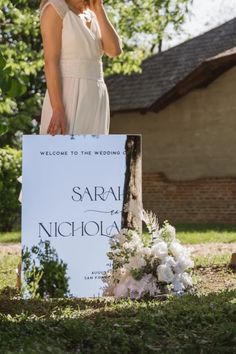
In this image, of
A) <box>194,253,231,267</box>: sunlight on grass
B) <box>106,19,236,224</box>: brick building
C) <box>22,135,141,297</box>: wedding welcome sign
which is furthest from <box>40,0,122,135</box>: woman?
<box>106,19,236,224</box>: brick building

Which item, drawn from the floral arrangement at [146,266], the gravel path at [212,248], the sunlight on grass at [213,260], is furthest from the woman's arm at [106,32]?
the gravel path at [212,248]

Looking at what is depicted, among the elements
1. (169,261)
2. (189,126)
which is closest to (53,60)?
(169,261)

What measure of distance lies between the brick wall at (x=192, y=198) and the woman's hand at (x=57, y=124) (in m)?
13.1

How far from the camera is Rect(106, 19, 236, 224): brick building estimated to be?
737 inches

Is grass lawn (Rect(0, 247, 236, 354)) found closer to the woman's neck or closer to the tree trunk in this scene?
the tree trunk

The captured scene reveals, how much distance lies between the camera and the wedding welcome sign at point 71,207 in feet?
18.7

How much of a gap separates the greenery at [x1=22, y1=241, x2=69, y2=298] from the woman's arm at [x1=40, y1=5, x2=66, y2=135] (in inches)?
33.6

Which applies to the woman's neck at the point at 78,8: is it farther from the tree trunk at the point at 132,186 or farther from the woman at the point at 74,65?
the tree trunk at the point at 132,186

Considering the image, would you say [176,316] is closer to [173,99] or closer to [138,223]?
[138,223]

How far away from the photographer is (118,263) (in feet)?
19.1

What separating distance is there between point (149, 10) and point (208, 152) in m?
3.61

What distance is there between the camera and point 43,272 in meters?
5.71

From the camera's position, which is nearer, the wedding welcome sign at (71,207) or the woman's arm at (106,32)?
the wedding welcome sign at (71,207)

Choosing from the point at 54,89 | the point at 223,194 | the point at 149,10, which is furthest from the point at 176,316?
the point at 149,10
